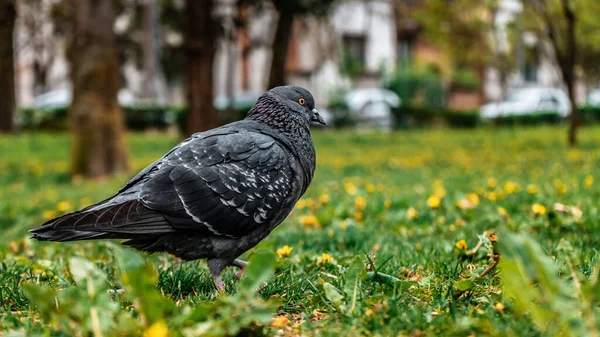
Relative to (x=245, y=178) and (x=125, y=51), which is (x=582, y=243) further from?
(x=125, y=51)

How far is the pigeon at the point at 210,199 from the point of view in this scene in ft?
10.4

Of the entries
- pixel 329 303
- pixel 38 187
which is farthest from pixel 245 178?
pixel 38 187

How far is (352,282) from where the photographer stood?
272cm

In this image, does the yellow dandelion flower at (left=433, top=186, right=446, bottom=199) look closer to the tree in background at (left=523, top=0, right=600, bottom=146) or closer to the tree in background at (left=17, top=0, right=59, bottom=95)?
the tree in background at (left=523, top=0, right=600, bottom=146)

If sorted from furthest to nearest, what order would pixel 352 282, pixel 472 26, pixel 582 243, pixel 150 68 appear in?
pixel 150 68, pixel 472 26, pixel 582 243, pixel 352 282

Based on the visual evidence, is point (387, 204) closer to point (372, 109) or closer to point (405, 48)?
point (372, 109)

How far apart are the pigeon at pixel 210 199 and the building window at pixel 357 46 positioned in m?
38.4

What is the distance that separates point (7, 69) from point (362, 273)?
20.5m

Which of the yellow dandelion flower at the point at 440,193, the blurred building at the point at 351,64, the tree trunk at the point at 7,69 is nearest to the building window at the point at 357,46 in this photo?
the blurred building at the point at 351,64

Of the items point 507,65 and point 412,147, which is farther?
point 507,65

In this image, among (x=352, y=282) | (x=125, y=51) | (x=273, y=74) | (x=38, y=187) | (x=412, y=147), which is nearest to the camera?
(x=352, y=282)

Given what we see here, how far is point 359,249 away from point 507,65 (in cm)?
2659

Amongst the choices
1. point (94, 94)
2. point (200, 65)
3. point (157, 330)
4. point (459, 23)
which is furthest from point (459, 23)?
point (157, 330)

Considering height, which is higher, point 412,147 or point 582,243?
point 582,243
